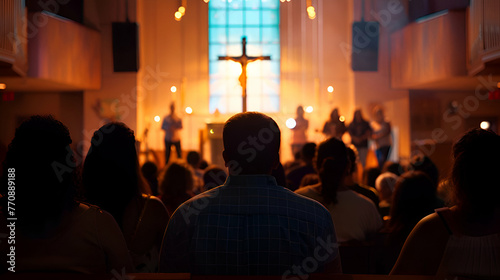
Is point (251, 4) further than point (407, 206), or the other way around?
point (251, 4)

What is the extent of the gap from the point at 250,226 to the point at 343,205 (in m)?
1.75

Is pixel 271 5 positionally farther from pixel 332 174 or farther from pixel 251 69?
pixel 332 174

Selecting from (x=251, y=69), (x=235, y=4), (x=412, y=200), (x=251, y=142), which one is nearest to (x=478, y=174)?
(x=251, y=142)

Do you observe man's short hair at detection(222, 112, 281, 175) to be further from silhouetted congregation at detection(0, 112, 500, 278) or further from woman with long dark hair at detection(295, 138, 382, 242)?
woman with long dark hair at detection(295, 138, 382, 242)

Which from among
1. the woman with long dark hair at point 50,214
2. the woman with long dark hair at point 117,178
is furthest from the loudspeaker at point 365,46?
the woman with long dark hair at point 50,214

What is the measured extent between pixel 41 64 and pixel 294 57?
6.65 metres

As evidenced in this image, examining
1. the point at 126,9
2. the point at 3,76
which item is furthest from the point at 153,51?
the point at 3,76

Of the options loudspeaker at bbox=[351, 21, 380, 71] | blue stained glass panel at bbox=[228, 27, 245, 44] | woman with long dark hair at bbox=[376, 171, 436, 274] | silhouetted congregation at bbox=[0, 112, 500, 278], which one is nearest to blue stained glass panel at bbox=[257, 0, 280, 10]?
blue stained glass panel at bbox=[228, 27, 245, 44]

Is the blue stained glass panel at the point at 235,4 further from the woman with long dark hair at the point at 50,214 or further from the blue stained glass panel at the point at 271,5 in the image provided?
the woman with long dark hair at the point at 50,214

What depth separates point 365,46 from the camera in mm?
13312

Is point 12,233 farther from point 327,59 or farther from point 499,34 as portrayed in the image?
point 327,59

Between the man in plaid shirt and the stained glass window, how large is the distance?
12974 mm

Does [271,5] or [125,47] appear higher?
[271,5]

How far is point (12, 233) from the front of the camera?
1.98m
